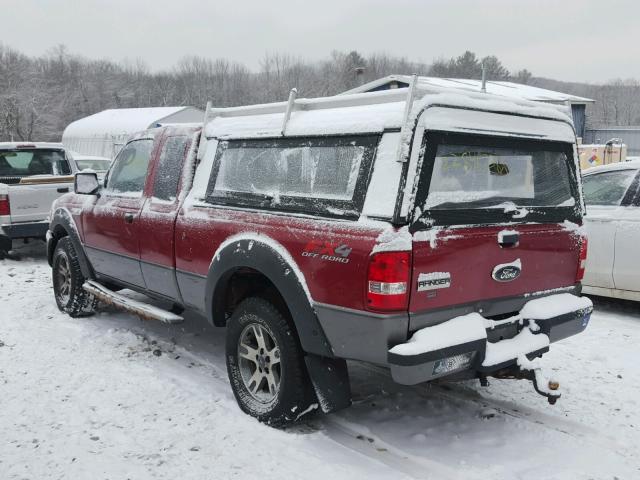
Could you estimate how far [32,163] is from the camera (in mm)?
9773

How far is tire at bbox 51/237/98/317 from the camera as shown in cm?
620

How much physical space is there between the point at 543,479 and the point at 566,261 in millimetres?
1389

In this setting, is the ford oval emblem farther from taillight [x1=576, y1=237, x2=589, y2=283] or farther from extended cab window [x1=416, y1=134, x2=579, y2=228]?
taillight [x1=576, y1=237, x2=589, y2=283]

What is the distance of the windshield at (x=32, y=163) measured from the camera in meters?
9.46

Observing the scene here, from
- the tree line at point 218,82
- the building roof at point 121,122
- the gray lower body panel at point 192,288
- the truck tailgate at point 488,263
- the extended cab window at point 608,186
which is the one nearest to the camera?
the truck tailgate at point 488,263

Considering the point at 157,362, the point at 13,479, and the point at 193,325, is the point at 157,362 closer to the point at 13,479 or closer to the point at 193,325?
the point at 193,325

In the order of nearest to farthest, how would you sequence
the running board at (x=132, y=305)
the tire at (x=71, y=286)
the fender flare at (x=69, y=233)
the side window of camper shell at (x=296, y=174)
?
the side window of camper shell at (x=296, y=174) < the running board at (x=132, y=305) < the fender flare at (x=69, y=233) < the tire at (x=71, y=286)

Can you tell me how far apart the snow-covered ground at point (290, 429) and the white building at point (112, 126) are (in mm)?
31502

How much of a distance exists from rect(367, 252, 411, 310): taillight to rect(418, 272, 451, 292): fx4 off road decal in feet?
0.32

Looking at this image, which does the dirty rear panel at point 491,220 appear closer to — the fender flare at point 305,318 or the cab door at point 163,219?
the fender flare at point 305,318

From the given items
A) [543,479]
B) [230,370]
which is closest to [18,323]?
[230,370]

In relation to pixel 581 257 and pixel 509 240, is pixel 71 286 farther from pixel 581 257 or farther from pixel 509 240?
pixel 581 257

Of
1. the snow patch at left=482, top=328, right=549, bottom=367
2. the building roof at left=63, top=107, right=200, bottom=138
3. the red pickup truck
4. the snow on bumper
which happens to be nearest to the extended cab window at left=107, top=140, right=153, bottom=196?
the red pickup truck

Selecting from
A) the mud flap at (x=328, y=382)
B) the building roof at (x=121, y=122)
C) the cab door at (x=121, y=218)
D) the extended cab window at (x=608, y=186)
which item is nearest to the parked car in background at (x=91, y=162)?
the cab door at (x=121, y=218)
